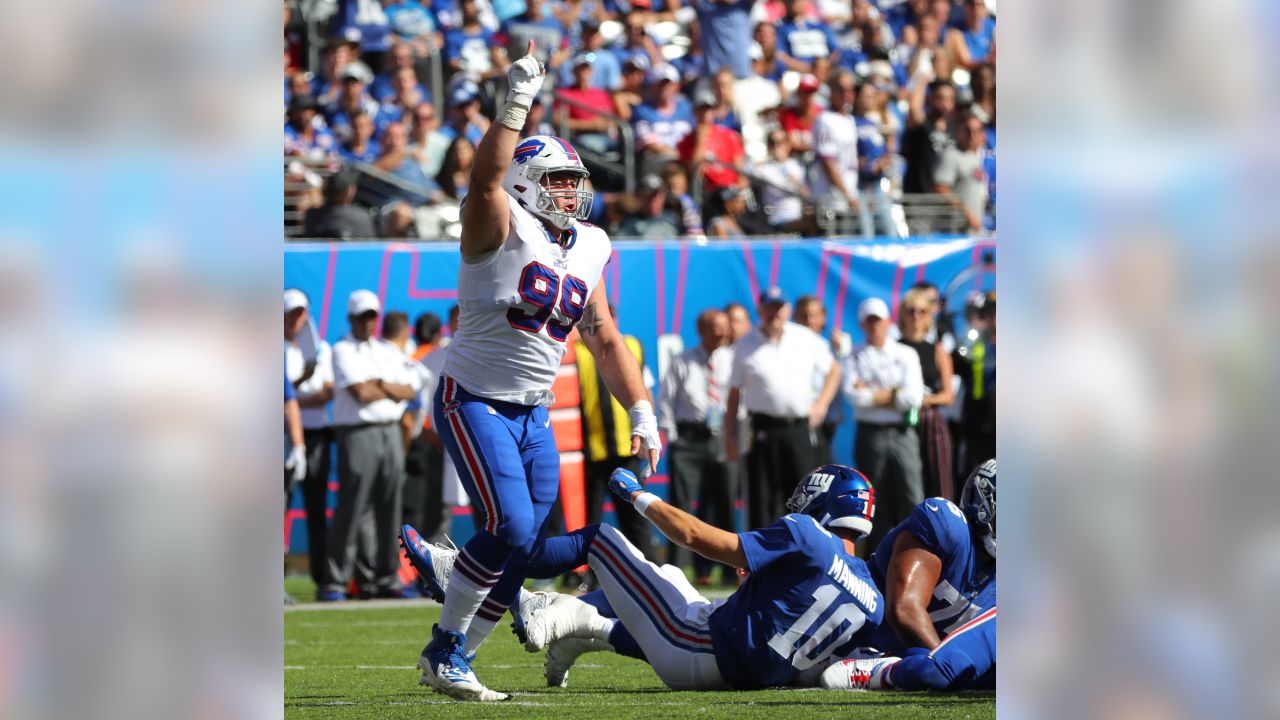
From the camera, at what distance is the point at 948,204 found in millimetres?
14750

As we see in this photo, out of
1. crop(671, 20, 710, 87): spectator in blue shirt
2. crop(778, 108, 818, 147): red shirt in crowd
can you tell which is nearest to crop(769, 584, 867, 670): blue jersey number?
crop(778, 108, 818, 147): red shirt in crowd

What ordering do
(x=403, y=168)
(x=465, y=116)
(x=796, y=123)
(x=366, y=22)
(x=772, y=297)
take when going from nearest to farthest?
1. (x=772, y=297)
2. (x=403, y=168)
3. (x=465, y=116)
4. (x=796, y=123)
5. (x=366, y=22)

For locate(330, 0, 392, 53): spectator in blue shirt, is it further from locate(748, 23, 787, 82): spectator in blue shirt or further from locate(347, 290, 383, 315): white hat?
locate(347, 290, 383, 315): white hat

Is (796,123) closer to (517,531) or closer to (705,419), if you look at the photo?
(705,419)

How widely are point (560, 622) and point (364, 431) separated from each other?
4.98 m

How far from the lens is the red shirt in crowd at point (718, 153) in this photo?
14.8m

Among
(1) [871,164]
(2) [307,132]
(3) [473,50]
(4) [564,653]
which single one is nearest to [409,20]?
(3) [473,50]

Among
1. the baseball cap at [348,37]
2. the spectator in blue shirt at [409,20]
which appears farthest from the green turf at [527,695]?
the spectator in blue shirt at [409,20]

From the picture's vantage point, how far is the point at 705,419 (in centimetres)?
1217
